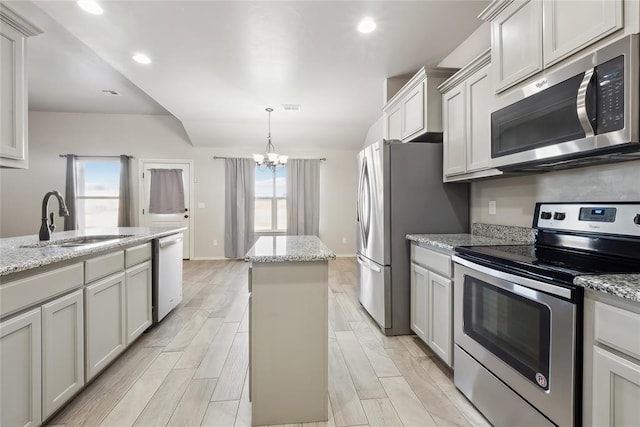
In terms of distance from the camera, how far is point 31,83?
174 inches

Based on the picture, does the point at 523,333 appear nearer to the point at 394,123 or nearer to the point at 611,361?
the point at 611,361

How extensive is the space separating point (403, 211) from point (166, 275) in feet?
7.82

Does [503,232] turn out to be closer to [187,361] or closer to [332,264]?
[187,361]

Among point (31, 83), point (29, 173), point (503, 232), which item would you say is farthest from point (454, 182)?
point (29, 173)

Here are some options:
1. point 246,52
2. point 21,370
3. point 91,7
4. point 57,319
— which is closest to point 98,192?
point 91,7

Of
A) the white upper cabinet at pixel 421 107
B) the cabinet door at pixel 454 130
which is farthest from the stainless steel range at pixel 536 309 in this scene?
the white upper cabinet at pixel 421 107

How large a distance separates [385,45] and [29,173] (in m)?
7.11

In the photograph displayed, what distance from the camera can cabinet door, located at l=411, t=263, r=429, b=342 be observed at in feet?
7.54

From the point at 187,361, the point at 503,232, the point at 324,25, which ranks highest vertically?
the point at 324,25

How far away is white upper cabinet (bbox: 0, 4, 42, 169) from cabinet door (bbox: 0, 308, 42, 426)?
3.14 feet

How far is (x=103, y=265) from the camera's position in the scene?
6.34 feet

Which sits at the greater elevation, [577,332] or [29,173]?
[29,173]

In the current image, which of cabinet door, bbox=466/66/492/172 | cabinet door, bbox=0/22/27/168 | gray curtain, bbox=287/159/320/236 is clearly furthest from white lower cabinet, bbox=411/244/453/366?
gray curtain, bbox=287/159/320/236

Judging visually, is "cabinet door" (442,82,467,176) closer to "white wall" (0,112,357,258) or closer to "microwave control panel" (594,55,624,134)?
"microwave control panel" (594,55,624,134)
